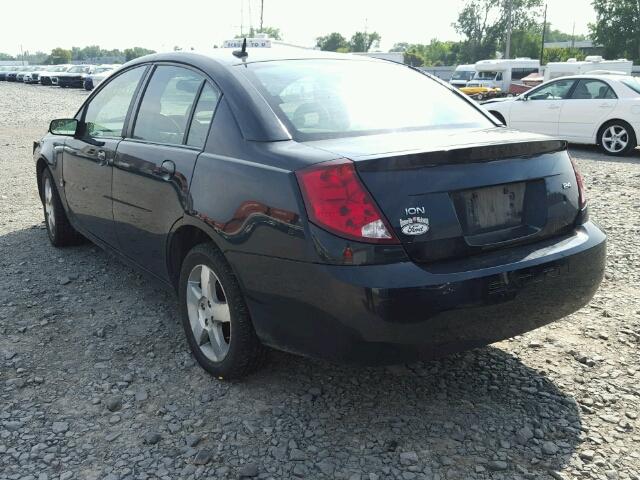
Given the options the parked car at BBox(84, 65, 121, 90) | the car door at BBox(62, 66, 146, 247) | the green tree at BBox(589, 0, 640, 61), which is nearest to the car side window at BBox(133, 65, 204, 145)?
the car door at BBox(62, 66, 146, 247)

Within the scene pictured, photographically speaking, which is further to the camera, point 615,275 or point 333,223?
point 615,275

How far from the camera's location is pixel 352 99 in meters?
3.30

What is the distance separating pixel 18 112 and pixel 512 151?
22106 mm

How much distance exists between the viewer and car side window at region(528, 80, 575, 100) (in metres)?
12.5

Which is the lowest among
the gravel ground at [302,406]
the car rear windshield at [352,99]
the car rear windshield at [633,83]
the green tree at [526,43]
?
the gravel ground at [302,406]

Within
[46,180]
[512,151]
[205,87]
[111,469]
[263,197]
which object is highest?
[205,87]

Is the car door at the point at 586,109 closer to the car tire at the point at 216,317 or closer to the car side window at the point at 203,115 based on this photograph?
the car side window at the point at 203,115

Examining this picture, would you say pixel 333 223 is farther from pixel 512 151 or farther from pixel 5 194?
pixel 5 194

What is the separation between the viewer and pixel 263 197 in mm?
2742

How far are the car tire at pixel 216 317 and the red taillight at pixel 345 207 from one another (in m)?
0.67

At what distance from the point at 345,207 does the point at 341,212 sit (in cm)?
2

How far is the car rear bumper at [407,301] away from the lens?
8.15ft

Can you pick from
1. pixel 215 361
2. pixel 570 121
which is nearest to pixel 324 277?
pixel 215 361

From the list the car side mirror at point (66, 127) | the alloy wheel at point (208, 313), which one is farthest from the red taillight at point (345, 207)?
the car side mirror at point (66, 127)
